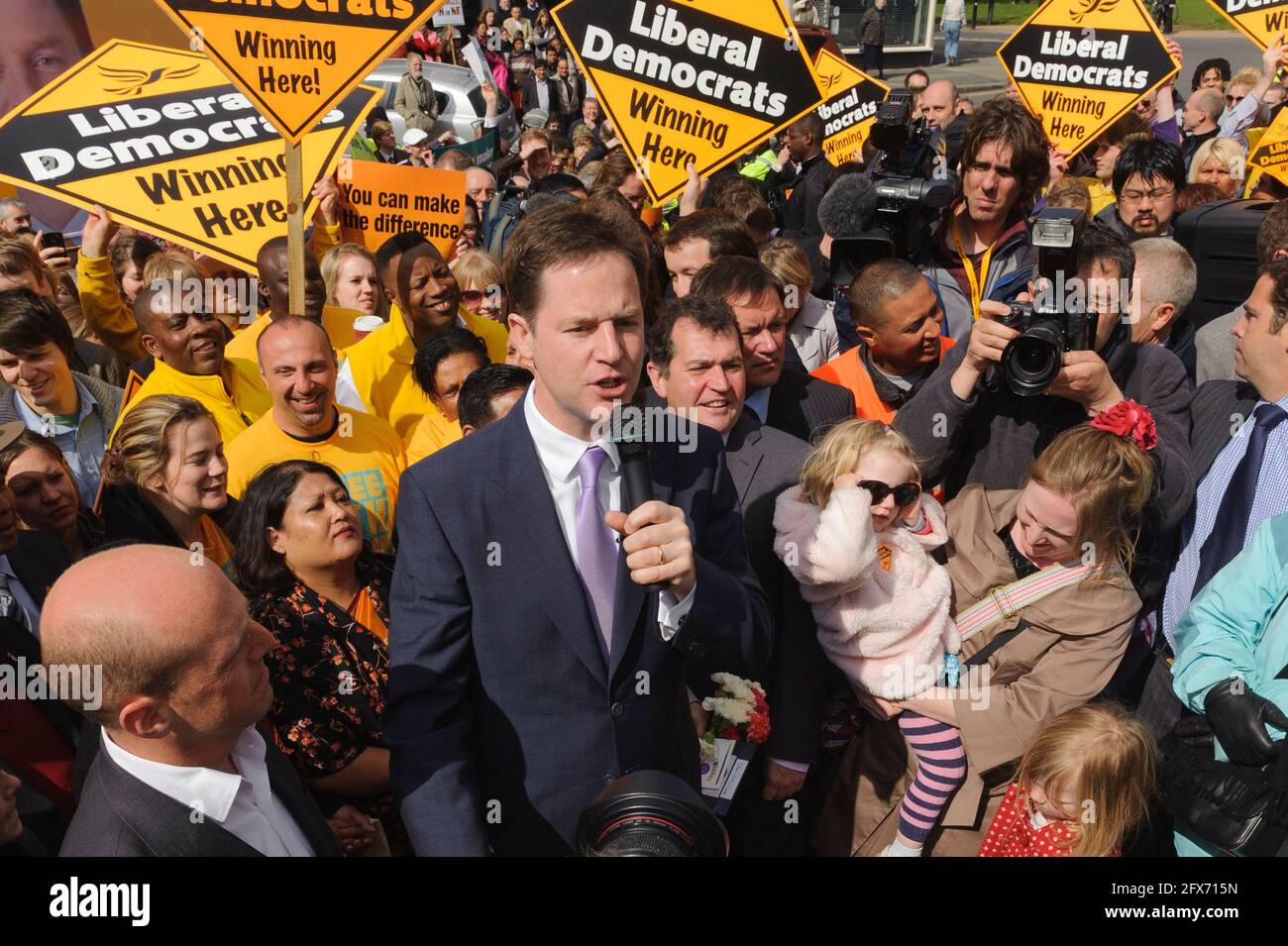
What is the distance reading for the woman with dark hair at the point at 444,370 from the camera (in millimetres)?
4668

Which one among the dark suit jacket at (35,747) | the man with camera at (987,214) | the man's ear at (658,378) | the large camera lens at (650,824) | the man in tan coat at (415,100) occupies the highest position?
the man in tan coat at (415,100)

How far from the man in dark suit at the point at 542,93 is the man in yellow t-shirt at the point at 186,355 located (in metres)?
13.7

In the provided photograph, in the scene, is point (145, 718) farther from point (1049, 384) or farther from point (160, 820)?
point (1049, 384)

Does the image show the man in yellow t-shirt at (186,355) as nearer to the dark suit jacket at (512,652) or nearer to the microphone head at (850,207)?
the microphone head at (850,207)

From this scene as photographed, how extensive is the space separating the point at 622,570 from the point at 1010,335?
1.71m

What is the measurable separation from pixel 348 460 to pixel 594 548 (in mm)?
2325

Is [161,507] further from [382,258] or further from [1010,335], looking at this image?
[1010,335]

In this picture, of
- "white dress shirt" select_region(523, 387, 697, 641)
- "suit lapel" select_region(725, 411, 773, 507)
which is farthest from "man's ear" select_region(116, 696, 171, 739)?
"suit lapel" select_region(725, 411, 773, 507)

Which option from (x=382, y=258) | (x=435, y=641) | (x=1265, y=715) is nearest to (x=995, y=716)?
(x=1265, y=715)

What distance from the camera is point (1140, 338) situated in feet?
15.2

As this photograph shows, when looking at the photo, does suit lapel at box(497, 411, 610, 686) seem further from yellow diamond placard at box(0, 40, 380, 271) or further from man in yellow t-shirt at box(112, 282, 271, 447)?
yellow diamond placard at box(0, 40, 380, 271)

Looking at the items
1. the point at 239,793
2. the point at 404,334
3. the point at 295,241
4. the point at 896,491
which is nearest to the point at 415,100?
the point at 404,334

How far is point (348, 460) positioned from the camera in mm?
4340

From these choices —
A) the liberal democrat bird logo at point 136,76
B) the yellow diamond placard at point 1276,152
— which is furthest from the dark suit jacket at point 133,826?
the yellow diamond placard at point 1276,152
